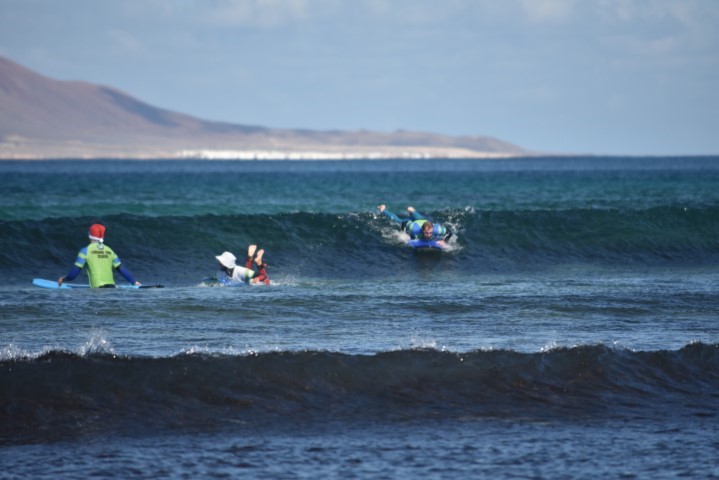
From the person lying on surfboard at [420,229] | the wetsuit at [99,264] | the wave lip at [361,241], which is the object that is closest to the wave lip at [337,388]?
the wetsuit at [99,264]

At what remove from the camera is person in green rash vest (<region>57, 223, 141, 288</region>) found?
19.6 meters

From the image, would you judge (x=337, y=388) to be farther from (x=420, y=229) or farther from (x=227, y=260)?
(x=420, y=229)

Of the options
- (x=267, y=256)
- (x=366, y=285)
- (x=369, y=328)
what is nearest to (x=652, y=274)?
(x=366, y=285)

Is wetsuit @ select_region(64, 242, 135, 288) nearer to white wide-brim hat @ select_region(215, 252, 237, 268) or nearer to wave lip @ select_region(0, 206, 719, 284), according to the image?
white wide-brim hat @ select_region(215, 252, 237, 268)

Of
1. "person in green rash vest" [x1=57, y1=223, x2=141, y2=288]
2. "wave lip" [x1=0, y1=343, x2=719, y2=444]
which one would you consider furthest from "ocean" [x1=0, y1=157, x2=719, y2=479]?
"person in green rash vest" [x1=57, y1=223, x2=141, y2=288]

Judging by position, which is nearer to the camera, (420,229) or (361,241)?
(420,229)

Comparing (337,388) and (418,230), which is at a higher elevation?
(418,230)

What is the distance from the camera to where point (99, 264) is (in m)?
20.0

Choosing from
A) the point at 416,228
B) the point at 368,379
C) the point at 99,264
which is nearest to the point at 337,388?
the point at 368,379

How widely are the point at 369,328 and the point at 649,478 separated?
6905 mm

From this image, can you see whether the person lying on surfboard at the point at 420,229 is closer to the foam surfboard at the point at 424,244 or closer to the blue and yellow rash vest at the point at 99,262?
the foam surfboard at the point at 424,244

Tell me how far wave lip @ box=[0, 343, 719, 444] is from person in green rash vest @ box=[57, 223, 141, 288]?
7.06 metres

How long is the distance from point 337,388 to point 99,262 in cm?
901

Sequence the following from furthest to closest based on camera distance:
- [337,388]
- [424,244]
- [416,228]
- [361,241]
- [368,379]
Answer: [361,241]
[416,228]
[424,244]
[368,379]
[337,388]
